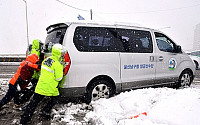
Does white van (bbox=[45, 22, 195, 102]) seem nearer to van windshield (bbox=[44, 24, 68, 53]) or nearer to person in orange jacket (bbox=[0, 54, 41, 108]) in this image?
van windshield (bbox=[44, 24, 68, 53])

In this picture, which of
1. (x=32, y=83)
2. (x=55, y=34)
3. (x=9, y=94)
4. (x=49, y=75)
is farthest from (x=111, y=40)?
(x=9, y=94)

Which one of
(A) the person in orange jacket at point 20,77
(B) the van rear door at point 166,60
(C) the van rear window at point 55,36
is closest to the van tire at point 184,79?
(B) the van rear door at point 166,60

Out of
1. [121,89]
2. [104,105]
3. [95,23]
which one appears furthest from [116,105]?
[95,23]

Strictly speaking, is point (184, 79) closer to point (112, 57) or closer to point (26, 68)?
point (112, 57)

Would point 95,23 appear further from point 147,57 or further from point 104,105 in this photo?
point 104,105

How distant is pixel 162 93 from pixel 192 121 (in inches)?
49.4

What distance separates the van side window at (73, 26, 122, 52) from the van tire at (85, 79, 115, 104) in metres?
0.77

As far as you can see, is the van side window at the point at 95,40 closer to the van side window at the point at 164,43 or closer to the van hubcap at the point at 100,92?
the van hubcap at the point at 100,92

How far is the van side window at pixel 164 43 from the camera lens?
4.21m

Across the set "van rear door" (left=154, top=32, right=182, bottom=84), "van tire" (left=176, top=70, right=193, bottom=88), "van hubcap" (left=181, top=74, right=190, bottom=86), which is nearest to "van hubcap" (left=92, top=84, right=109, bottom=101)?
"van rear door" (left=154, top=32, right=182, bottom=84)

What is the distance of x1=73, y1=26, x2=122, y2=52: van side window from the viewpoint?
3168 mm

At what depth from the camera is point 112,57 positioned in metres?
3.41

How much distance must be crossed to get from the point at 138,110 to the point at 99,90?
0.99m

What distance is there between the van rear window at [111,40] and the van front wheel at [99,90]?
78 cm
